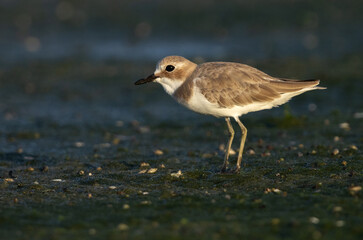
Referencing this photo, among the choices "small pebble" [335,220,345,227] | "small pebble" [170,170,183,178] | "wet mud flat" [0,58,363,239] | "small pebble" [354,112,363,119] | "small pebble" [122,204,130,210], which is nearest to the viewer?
"small pebble" [335,220,345,227]

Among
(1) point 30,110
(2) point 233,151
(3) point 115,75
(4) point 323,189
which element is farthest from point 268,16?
(4) point 323,189

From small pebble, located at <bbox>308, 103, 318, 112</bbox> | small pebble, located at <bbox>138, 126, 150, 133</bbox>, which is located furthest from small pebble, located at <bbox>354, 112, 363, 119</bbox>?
small pebble, located at <bbox>138, 126, 150, 133</bbox>

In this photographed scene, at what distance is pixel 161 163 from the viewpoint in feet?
34.3

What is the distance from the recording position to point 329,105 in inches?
587

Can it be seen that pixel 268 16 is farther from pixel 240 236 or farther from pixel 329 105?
pixel 240 236

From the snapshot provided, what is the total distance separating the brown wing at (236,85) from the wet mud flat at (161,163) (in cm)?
118

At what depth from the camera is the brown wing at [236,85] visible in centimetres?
915

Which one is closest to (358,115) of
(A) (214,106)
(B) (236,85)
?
(B) (236,85)

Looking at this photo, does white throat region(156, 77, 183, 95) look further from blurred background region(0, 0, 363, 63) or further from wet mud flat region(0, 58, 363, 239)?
blurred background region(0, 0, 363, 63)

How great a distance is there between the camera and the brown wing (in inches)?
360

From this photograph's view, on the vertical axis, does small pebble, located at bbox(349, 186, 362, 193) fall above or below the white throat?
below

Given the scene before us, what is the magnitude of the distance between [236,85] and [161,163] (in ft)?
7.15

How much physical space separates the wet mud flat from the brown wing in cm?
118

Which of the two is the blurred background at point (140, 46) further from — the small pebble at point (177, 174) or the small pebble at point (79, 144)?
the small pebble at point (177, 174)
